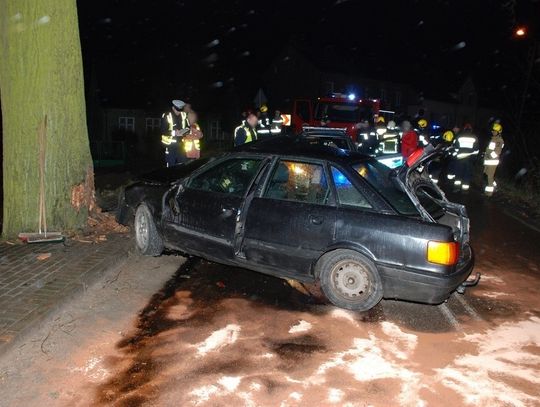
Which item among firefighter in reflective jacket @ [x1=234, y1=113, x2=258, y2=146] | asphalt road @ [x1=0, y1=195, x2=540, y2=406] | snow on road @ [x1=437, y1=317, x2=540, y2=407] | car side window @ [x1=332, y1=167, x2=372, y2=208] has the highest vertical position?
firefighter in reflective jacket @ [x1=234, y1=113, x2=258, y2=146]

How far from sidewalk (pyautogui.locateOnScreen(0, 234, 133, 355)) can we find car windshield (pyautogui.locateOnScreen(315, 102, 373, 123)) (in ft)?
35.2

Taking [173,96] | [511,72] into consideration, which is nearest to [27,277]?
[511,72]

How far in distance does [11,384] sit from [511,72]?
22440 mm

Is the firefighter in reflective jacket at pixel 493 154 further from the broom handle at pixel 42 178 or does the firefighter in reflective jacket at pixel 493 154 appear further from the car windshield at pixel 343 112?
the broom handle at pixel 42 178

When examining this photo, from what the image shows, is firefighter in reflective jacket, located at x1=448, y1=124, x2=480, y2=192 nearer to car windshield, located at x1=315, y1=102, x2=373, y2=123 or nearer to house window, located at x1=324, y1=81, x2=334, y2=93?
car windshield, located at x1=315, y1=102, x2=373, y2=123

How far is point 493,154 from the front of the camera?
12.7m

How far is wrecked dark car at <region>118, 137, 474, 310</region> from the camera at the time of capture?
481 cm

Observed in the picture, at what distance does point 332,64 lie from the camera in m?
44.2

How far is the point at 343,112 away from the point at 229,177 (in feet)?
37.9

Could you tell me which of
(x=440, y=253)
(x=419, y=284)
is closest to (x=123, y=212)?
(x=419, y=284)

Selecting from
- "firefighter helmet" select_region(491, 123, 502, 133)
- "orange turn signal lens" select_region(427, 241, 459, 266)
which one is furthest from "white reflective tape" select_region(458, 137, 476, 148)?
"orange turn signal lens" select_region(427, 241, 459, 266)

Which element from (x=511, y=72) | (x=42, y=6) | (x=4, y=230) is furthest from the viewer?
(x=511, y=72)

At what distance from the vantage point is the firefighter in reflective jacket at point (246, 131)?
428 inches

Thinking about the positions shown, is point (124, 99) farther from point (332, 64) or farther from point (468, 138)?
point (468, 138)
